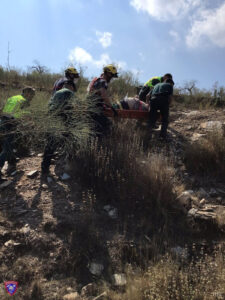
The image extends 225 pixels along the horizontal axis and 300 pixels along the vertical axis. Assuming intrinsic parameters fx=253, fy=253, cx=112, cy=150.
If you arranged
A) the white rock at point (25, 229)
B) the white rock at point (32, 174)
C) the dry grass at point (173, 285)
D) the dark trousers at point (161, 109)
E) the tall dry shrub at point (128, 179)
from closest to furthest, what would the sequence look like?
the dry grass at point (173, 285) < the white rock at point (25, 229) < the tall dry shrub at point (128, 179) < the white rock at point (32, 174) < the dark trousers at point (161, 109)

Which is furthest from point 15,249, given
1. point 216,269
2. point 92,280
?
point 216,269

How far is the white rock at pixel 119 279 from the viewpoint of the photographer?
2486 millimetres

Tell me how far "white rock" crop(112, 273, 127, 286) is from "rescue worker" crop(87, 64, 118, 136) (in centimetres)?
213

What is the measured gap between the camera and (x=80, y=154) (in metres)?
3.91

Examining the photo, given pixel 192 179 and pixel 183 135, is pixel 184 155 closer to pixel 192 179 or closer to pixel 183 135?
pixel 192 179

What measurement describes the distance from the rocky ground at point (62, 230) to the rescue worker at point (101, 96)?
3.26 feet

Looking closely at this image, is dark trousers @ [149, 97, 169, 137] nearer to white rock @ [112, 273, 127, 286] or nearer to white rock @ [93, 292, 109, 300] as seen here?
white rock @ [112, 273, 127, 286]

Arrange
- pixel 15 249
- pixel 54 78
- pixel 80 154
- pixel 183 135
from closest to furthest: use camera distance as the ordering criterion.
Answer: pixel 15 249
pixel 80 154
pixel 183 135
pixel 54 78

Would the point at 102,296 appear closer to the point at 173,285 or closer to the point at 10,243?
the point at 173,285

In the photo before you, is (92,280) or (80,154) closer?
(92,280)

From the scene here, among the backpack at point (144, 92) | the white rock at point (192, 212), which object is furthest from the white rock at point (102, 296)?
the backpack at point (144, 92)

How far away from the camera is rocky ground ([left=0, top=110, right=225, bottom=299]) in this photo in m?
2.55

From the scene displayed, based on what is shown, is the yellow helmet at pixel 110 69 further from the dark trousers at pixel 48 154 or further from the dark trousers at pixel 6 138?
the dark trousers at pixel 6 138

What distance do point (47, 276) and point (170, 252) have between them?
133 cm
